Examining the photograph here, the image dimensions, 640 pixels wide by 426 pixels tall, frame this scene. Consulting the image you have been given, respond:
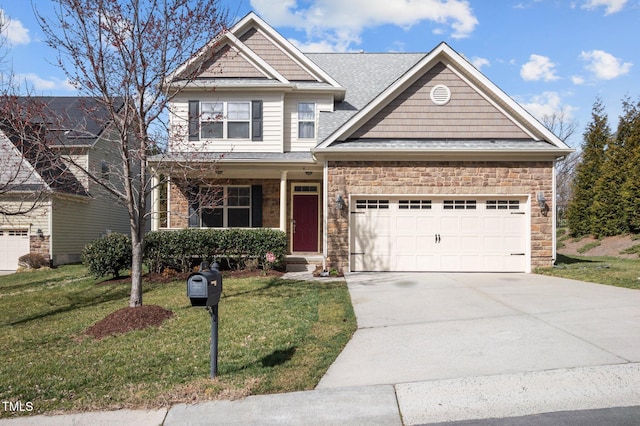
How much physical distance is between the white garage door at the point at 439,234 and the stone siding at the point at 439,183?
28 cm

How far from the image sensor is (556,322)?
6.63m

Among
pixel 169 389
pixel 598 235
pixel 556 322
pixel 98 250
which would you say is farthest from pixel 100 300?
pixel 598 235

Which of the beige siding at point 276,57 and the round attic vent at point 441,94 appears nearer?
the round attic vent at point 441,94

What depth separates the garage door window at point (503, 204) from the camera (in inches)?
504

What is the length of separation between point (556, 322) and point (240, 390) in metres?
4.82

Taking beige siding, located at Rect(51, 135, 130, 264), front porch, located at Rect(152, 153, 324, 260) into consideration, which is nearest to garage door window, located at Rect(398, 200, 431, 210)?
front porch, located at Rect(152, 153, 324, 260)

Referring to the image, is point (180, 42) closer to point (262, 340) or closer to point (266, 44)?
point (262, 340)

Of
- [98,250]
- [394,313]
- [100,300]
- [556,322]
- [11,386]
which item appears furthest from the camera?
[98,250]

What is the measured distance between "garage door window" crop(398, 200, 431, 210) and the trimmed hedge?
3.56m

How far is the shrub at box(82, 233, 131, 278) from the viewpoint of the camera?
39.6ft

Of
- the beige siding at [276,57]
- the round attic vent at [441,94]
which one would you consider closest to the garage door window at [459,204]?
the round attic vent at [441,94]

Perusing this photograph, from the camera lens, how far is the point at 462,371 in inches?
189

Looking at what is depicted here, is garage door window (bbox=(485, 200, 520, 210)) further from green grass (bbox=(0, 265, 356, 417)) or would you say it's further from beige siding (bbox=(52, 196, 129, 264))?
beige siding (bbox=(52, 196, 129, 264))

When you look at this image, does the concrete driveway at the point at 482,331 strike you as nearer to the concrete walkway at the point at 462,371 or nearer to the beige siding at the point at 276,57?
the concrete walkway at the point at 462,371
